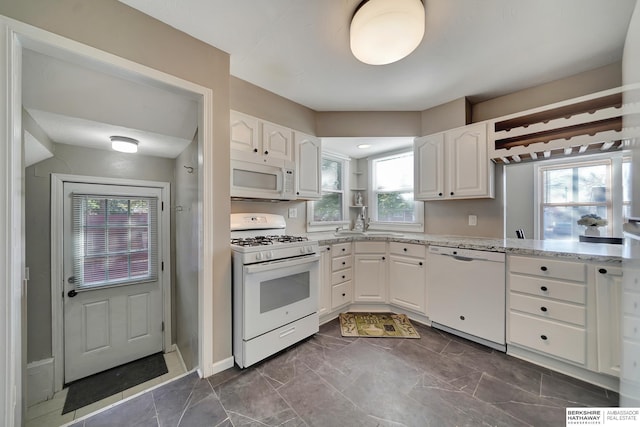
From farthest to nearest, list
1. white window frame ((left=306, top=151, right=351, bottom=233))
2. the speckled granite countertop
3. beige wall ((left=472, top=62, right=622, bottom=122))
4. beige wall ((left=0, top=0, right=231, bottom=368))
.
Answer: white window frame ((left=306, top=151, right=351, bottom=233)), beige wall ((left=472, top=62, right=622, bottom=122)), the speckled granite countertop, beige wall ((left=0, top=0, right=231, bottom=368))

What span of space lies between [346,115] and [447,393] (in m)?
2.88

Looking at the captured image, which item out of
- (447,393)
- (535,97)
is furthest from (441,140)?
(447,393)

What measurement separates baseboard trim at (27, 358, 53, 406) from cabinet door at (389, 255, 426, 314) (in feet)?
11.4

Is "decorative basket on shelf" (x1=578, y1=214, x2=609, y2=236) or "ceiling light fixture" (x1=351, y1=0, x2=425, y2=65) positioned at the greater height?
"ceiling light fixture" (x1=351, y1=0, x2=425, y2=65)

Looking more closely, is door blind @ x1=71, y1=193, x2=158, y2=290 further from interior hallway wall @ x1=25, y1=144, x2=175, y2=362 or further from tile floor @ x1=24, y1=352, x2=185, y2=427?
tile floor @ x1=24, y1=352, x2=185, y2=427

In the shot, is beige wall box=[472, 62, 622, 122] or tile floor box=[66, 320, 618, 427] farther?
beige wall box=[472, 62, 622, 122]

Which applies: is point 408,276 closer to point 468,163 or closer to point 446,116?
point 468,163

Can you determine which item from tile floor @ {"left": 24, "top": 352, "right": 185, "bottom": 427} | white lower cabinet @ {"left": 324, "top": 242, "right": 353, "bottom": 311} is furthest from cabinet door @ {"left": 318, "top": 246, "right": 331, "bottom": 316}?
tile floor @ {"left": 24, "top": 352, "right": 185, "bottom": 427}

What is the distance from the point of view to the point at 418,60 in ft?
6.41

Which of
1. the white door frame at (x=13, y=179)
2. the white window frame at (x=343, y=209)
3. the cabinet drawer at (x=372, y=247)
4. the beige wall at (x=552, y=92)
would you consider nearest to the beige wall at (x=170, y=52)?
the white door frame at (x=13, y=179)

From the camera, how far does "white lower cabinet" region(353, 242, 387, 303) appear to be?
2.72 meters

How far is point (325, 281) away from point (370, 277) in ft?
1.95

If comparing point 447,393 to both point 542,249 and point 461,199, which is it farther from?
point 461,199

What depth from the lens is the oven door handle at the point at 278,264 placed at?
5.73 feet
